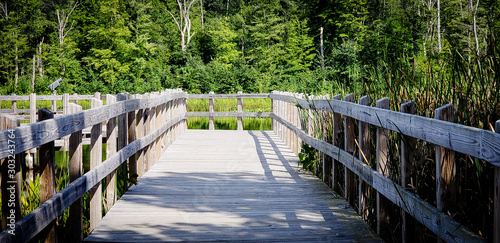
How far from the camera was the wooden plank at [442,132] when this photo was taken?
2.11 metres

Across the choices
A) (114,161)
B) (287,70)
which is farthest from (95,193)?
(287,70)

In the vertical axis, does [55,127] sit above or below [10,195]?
above

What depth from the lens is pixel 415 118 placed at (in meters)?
3.00

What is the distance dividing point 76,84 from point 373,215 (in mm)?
37032

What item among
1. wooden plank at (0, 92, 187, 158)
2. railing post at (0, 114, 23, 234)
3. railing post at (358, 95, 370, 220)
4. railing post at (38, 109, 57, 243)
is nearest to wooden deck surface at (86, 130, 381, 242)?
railing post at (358, 95, 370, 220)

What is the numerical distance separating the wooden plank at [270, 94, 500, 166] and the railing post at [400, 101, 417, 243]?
0.30ft

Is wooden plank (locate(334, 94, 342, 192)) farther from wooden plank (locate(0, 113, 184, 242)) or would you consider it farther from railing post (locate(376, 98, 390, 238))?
wooden plank (locate(0, 113, 184, 242))

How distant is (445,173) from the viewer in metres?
2.71

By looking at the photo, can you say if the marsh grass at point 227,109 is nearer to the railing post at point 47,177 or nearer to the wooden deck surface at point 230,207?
the wooden deck surface at point 230,207

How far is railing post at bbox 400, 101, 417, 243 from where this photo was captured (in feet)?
10.7

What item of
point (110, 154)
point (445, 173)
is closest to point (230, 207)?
point (110, 154)

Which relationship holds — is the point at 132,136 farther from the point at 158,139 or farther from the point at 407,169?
the point at 407,169

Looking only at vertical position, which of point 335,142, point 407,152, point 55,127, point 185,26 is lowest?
point 335,142

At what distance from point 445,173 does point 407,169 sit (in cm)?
57
